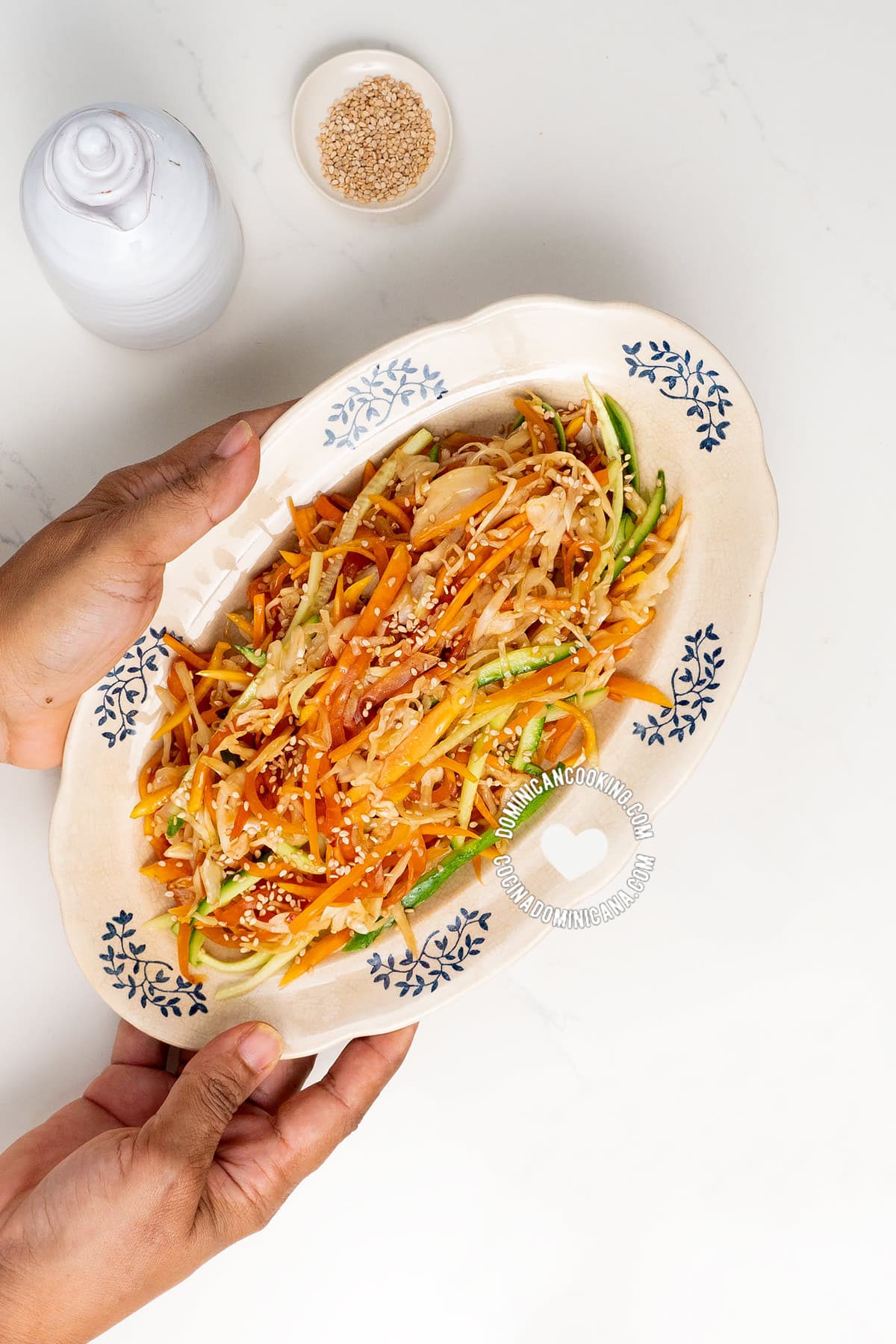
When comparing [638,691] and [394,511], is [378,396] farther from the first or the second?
[638,691]

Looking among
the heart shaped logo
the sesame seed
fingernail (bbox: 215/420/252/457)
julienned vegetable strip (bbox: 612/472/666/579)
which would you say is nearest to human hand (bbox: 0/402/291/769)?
fingernail (bbox: 215/420/252/457)

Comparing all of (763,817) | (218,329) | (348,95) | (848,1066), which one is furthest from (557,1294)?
(348,95)

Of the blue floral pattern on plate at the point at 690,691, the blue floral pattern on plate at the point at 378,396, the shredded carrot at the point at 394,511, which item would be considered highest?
the blue floral pattern on plate at the point at 378,396

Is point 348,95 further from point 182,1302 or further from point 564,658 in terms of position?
point 182,1302

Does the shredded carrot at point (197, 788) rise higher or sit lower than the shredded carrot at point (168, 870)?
Result: higher

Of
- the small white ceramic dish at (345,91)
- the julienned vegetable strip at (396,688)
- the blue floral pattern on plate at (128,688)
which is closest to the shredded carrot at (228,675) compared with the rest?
the julienned vegetable strip at (396,688)

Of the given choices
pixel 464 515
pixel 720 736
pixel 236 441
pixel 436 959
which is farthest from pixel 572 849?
pixel 236 441

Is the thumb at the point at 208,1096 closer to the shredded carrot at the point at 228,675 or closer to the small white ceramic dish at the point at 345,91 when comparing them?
the shredded carrot at the point at 228,675

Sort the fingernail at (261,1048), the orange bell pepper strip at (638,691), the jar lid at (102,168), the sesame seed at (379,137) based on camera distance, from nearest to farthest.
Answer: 1. the jar lid at (102,168)
2. the fingernail at (261,1048)
3. the orange bell pepper strip at (638,691)
4. the sesame seed at (379,137)
